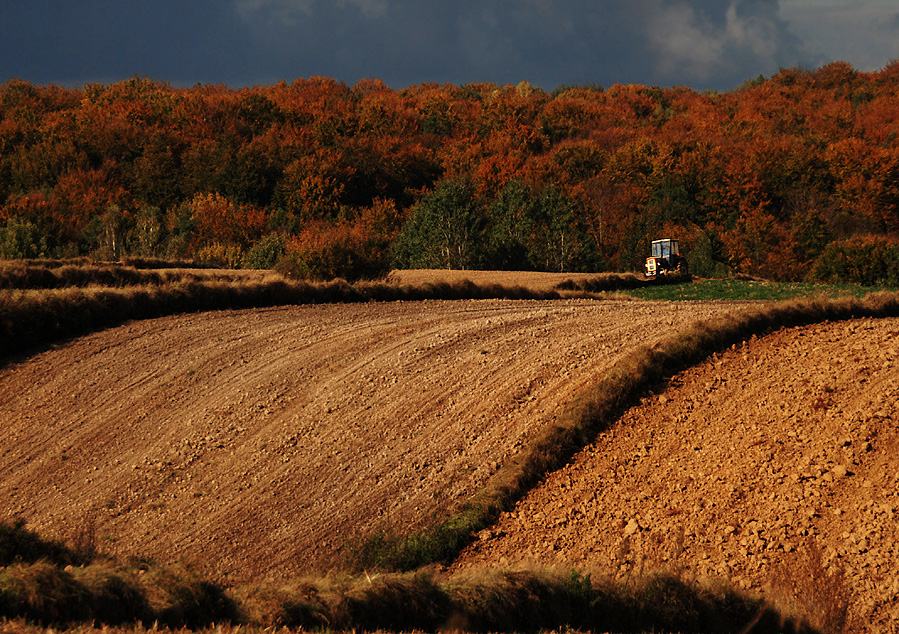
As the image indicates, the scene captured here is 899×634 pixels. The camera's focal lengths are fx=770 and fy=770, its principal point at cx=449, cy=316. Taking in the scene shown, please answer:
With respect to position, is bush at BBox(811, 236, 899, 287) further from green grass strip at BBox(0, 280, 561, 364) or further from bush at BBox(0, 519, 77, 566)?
bush at BBox(0, 519, 77, 566)

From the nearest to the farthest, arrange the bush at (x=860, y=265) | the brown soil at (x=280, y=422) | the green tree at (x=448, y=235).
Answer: the brown soil at (x=280, y=422)
the bush at (x=860, y=265)
the green tree at (x=448, y=235)

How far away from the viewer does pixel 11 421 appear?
14.9m


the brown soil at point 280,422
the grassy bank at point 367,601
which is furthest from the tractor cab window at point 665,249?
the grassy bank at point 367,601

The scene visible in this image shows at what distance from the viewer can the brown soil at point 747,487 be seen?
7.92 meters

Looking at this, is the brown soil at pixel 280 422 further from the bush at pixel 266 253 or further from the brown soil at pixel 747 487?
the bush at pixel 266 253

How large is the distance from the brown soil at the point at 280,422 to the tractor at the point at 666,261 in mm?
25674

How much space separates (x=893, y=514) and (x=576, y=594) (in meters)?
3.59

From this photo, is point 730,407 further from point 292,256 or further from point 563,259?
point 563,259

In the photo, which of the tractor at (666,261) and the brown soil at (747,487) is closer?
the brown soil at (747,487)

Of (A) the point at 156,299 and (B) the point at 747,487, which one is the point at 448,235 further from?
(B) the point at 747,487

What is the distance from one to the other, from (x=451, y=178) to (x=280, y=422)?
82071mm

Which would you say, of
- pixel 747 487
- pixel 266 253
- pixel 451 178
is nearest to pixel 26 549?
pixel 747 487

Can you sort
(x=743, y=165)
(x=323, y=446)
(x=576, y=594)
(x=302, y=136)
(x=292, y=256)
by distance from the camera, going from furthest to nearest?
1. (x=302, y=136)
2. (x=743, y=165)
3. (x=292, y=256)
4. (x=323, y=446)
5. (x=576, y=594)

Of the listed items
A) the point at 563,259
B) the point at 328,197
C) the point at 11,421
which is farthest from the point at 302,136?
the point at 11,421
